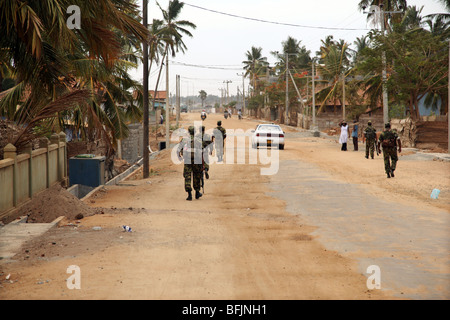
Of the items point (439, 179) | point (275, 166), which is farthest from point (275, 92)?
point (439, 179)

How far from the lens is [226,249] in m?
8.60

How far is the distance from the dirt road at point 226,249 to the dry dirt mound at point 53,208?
0.45 metres

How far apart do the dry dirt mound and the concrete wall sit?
30 cm

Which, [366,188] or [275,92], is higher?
[275,92]

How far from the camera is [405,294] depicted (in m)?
6.29

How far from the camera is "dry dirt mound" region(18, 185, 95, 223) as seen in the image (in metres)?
11.5

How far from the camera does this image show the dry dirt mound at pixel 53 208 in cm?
1153

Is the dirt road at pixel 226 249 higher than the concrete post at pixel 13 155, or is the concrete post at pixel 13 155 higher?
the concrete post at pixel 13 155

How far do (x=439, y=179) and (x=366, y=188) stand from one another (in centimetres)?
343

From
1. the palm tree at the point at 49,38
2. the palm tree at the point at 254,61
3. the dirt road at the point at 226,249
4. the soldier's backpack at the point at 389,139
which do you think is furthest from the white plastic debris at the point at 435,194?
the palm tree at the point at 254,61

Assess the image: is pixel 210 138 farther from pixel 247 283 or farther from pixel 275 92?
pixel 275 92

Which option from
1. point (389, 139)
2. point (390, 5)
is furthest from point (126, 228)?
point (390, 5)

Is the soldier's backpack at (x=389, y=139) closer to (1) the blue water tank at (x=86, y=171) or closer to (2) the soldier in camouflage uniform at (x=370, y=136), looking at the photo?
(2) the soldier in camouflage uniform at (x=370, y=136)

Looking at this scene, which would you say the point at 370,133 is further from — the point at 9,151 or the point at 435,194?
the point at 9,151
